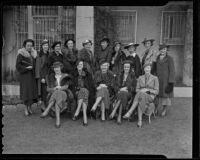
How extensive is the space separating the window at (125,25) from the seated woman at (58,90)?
1267mm

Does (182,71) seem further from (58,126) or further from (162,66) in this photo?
(58,126)

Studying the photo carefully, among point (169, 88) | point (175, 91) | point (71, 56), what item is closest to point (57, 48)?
point (71, 56)

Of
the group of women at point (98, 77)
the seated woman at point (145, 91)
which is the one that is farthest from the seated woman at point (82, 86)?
the seated woman at point (145, 91)

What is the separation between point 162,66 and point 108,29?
1.24m

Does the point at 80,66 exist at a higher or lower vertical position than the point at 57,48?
lower

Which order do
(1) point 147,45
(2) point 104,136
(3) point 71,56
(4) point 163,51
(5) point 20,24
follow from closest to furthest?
(2) point 104,136, (5) point 20,24, (1) point 147,45, (4) point 163,51, (3) point 71,56

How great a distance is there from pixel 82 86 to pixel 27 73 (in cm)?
111

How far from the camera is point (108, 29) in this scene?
4.57 meters

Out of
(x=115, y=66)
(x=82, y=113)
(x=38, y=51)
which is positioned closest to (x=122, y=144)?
(x=82, y=113)

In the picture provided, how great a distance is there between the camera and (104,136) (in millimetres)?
4414

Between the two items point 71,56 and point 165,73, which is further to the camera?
point 71,56

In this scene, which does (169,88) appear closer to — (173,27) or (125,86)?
(125,86)

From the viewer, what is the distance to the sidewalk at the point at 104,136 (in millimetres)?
4168

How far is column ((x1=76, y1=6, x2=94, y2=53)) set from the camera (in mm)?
4505
